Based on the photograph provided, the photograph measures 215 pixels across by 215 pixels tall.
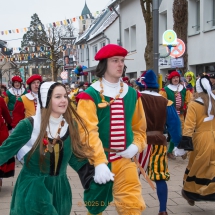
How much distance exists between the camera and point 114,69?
3727 millimetres

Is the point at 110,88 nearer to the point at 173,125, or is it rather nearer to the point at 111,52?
the point at 111,52

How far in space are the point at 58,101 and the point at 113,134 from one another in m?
0.70

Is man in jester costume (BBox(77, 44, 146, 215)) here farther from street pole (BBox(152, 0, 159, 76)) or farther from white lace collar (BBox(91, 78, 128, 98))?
street pole (BBox(152, 0, 159, 76))

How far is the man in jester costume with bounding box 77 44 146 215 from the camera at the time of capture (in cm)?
345

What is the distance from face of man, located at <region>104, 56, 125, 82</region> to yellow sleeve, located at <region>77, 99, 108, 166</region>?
36 centimetres

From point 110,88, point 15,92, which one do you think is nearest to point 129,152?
point 110,88

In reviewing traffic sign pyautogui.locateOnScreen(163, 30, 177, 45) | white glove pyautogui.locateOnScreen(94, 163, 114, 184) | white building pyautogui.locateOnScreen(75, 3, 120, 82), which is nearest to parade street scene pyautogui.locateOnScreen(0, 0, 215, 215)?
white glove pyautogui.locateOnScreen(94, 163, 114, 184)

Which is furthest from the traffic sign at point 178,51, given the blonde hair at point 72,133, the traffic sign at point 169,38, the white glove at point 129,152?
the blonde hair at point 72,133

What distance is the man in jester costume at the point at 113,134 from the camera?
3.45 metres

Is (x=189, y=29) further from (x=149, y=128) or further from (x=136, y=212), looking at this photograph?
(x=136, y=212)

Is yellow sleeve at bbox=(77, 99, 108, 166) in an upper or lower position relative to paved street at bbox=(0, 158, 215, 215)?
upper

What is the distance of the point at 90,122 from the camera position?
3.47 metres

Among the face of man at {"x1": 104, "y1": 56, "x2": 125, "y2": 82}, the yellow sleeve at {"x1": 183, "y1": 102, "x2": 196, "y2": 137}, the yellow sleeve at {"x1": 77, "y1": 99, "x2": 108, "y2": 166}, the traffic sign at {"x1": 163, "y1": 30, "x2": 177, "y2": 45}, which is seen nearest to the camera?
the yellow sleeve at {"x1": 77, "y1": 99, "x2": 108, "y2": 166}

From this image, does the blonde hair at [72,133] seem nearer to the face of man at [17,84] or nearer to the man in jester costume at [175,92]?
the man in jester costume at [175,92]
